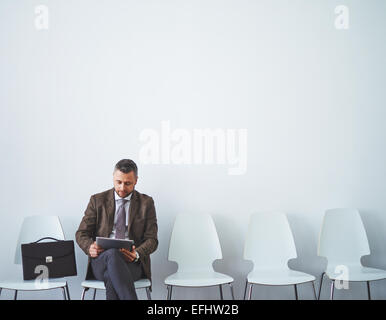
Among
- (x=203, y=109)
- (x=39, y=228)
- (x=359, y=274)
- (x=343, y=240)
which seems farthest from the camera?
(x=203, y=109)

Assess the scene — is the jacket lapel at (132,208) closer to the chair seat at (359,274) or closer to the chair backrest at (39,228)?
the chair backrest at (39,228)

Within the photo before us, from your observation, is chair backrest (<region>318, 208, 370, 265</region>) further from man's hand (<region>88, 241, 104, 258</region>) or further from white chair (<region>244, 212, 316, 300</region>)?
man's hand (<region>88, 241, 104, 258</region>)

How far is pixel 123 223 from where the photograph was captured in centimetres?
282

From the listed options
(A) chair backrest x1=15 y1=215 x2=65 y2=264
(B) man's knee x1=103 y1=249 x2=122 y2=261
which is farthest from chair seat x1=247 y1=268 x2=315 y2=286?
(A) chair backrest x1=15 y1=215 x2=65 y2=264

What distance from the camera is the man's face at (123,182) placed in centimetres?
280

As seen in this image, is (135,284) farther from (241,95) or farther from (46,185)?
(241,95)

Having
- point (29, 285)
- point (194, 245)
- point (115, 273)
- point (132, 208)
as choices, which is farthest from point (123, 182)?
point (29, 285)

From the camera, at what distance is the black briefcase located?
264 cm

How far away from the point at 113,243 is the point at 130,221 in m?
0.33

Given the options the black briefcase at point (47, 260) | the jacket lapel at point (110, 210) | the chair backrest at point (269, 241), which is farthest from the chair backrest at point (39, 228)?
the chair backrest at point (269, 241)

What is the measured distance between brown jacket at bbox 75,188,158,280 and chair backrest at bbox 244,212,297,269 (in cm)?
79

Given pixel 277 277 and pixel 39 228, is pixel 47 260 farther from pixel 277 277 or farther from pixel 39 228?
pixel 277 277

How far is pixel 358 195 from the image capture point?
11.2ft
